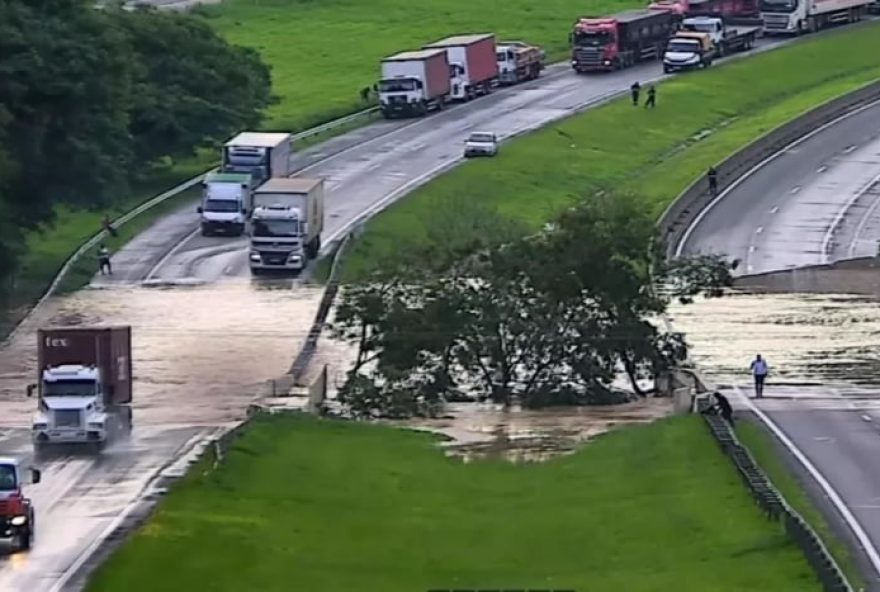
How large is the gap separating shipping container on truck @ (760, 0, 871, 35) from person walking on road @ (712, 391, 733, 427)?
7778 cm

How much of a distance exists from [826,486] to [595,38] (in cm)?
7929

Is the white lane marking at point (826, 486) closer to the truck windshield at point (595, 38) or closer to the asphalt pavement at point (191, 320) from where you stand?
the asphalt pavement at point (191, 320)

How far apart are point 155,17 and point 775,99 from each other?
3389 cm

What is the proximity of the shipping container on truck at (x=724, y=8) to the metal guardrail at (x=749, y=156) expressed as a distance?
697 inches

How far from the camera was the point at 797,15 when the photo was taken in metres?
137

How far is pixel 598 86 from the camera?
125m

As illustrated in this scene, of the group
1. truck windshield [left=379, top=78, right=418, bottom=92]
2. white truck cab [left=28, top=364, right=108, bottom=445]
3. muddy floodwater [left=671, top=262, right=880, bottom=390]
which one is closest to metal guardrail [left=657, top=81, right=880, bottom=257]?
muddy floodwater [left=671, top=262, right=880, bottom=390]

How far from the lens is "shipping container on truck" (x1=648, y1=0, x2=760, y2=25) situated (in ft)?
451

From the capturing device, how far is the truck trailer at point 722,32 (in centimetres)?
12975

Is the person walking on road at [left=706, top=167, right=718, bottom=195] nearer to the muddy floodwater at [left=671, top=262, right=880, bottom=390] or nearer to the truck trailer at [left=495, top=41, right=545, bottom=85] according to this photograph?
the muddy floodwater at [left=671, top=262, right=880, bottom=390]

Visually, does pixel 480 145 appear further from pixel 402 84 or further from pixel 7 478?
pixel 7 478

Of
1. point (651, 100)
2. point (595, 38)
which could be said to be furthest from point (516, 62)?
point (651, 100)

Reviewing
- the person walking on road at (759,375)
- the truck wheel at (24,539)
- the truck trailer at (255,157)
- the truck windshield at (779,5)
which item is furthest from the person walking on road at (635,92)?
the truck wheel at (24,539)

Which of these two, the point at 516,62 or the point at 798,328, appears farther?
the point at 516,62
